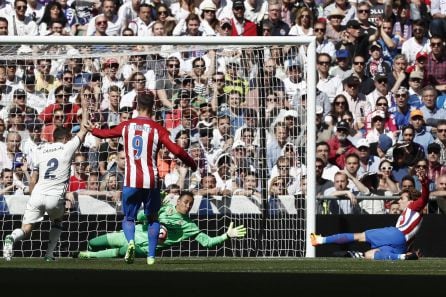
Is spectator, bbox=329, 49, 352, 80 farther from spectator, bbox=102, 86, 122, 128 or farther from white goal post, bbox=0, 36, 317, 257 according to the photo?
spectator, bbox=102, 86, 122, 128

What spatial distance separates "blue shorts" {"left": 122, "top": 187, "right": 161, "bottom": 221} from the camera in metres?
13.9

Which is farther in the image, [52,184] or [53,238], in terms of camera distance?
[52,184]

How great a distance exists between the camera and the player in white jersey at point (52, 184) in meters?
15.5

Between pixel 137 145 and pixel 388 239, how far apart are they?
3.94m

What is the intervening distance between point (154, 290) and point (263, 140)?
937 cm

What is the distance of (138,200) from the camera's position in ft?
46.0

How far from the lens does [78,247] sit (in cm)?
1748

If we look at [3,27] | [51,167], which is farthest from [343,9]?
[51,167]

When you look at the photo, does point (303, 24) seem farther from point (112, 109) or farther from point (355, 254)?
point (355, 254)

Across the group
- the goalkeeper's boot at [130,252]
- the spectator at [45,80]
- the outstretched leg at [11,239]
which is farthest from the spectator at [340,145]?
the goalkeeper's boot at [130,252]

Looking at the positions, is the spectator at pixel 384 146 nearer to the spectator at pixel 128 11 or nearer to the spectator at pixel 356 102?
the spectator at pixel 356 102

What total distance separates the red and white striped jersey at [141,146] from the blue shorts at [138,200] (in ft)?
0.29

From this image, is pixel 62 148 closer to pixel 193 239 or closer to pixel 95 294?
pixel 193 239

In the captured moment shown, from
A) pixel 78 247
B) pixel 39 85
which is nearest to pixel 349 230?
pixel 78 247
